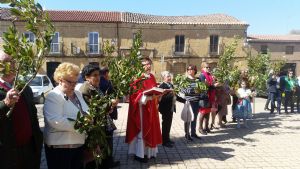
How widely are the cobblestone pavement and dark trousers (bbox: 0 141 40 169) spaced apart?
7.97ft

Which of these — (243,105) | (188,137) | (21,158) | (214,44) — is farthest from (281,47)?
(21,158)

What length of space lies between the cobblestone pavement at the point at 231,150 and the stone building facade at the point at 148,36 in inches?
802

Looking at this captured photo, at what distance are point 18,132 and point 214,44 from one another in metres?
28.5

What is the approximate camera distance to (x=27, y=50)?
2.07m

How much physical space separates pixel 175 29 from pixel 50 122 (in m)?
27.4

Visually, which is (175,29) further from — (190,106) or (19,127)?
(19,127)

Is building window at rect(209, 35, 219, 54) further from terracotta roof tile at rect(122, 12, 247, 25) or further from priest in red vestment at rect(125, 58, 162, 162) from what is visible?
priest in red vestment at rect(125, 58, 162, 162)

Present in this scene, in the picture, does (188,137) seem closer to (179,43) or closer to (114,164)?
(114,164)

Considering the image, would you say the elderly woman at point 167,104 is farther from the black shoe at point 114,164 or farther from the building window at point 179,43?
the building window at point 179,43

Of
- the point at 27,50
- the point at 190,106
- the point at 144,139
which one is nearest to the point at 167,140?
the point at 190,106

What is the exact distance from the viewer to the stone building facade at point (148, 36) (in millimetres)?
28359

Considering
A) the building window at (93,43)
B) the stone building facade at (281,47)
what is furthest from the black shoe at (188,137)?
the stone building facade at (281,47)

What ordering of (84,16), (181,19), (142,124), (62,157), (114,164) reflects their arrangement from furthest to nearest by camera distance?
(181,19)
(84,16)
(142,124)
(114,164)
(62,157)

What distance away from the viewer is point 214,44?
30.0 metres
